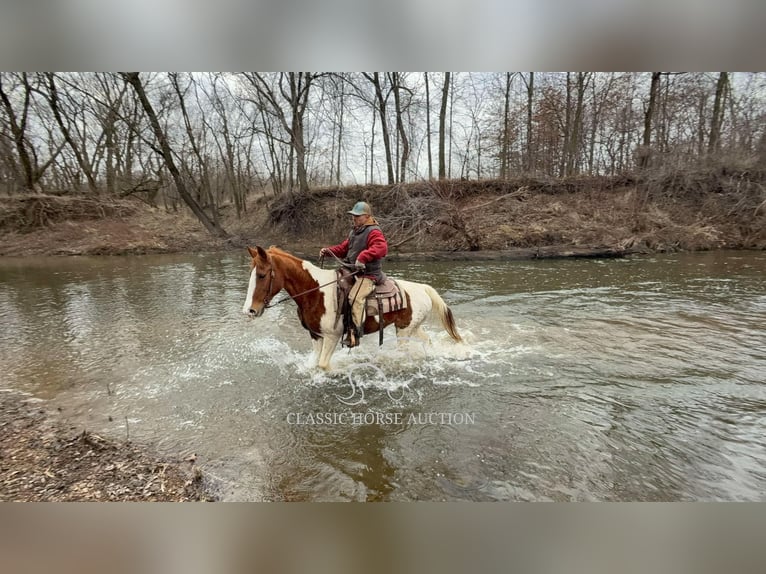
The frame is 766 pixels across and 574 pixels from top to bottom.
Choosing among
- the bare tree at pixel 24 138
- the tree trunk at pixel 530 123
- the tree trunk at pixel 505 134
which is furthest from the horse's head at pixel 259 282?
the tree trunk at pixel 530 123

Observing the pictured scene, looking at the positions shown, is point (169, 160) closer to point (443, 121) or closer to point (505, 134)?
point (443, 121)

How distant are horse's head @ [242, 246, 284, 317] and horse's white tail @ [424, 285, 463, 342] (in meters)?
1.16

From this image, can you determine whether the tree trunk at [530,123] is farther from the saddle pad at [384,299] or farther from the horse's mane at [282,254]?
the horse's mane at [282,254]

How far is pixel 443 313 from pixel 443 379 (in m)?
0.50

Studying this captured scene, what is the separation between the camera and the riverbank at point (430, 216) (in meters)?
2.01

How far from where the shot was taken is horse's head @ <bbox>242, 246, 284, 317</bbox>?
68.7 inches

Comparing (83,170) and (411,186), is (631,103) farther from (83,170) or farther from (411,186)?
(83,170)

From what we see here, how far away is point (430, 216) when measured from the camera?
7.97ft

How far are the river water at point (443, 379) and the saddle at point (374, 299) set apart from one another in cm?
36

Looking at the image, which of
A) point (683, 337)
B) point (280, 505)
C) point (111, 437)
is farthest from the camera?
point (683, 337)

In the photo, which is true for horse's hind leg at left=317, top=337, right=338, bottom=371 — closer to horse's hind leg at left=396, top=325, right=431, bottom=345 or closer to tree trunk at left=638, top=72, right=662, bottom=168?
horse's hind leg at left=396, top=325, right=431, bottom=345

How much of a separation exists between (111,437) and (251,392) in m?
0.70
